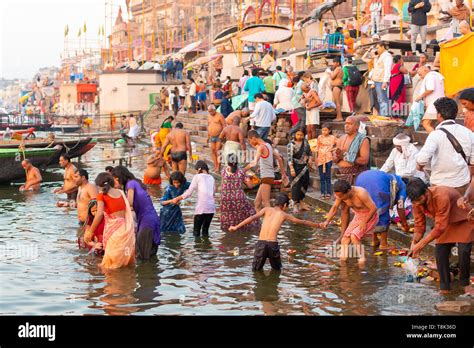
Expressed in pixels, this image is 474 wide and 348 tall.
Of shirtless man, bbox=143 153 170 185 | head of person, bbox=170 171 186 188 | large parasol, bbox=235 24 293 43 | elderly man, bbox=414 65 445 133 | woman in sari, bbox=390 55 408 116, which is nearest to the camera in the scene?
head of person, bbox=170 171 186 188

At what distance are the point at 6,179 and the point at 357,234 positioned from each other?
1273 cm

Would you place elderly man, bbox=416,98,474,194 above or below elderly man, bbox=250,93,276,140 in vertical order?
below

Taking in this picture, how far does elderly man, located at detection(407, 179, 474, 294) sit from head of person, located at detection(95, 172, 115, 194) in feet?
12.5

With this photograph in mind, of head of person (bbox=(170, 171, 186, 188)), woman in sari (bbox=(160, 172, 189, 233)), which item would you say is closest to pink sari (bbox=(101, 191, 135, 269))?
head of person (bbox=(170, 171, 186, 188))

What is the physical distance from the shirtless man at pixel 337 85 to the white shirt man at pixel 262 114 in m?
1.47

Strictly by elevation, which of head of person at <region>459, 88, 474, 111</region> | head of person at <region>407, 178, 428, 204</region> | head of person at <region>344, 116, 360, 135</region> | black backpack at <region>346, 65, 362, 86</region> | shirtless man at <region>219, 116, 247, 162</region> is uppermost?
black backpack at <region>346, 65, 362, 86</region>

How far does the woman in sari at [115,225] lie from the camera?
9.81 m

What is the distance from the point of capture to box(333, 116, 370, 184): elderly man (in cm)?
1162

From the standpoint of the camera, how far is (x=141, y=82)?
4488 cm

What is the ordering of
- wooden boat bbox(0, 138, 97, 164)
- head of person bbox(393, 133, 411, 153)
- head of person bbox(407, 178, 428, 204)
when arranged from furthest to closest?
1. wooden boat bbox(0, 138, 97, 164)
2. head of person bbox(393, 133, 411, 153)
3. head of person bbox(407, 178, 428, 204)

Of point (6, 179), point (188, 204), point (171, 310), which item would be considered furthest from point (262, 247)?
point (6, 179)

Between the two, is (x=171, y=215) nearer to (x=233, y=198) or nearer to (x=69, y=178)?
(x=233, y=198)

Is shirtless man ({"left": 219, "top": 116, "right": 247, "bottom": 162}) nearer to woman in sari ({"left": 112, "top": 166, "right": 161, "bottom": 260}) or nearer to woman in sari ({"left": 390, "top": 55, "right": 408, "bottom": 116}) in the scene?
woman in sari ({"left": 390, "top": 55, "right": 408, "bottom": 116})

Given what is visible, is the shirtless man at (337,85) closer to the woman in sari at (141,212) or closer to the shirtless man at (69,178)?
the shirtless man at (69,178)
